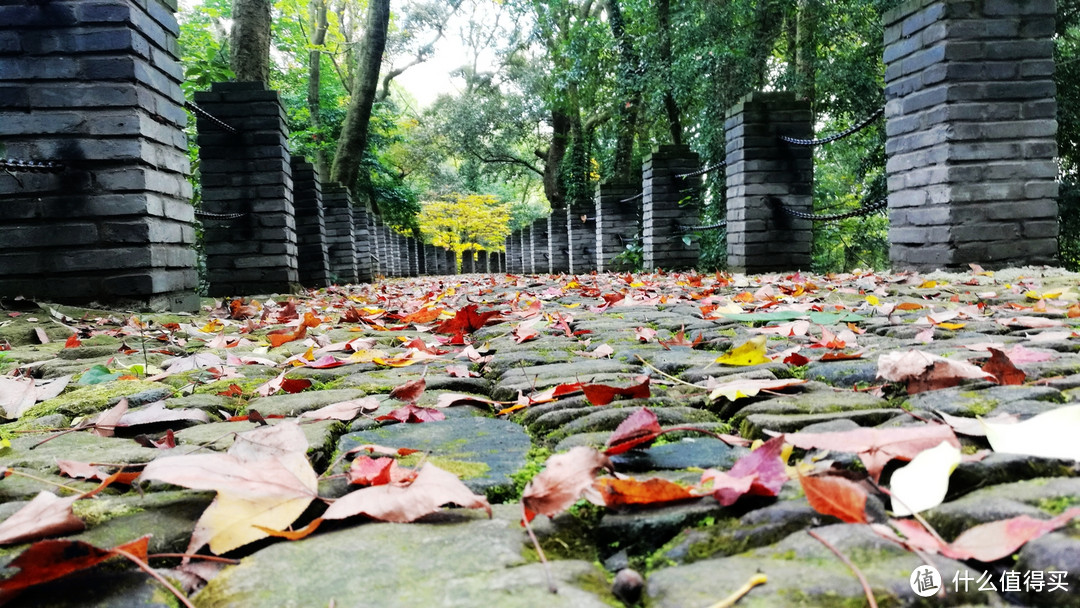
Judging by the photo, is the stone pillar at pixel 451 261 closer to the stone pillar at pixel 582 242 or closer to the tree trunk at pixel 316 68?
the tree trunk at pixel 316 68

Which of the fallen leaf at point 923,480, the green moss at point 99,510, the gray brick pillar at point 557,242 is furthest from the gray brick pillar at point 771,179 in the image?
the gray brick pillar at point 557,242

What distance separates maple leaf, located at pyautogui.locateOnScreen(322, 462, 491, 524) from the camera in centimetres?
92

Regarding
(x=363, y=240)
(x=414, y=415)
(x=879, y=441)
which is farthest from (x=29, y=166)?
(x=363, y=240)

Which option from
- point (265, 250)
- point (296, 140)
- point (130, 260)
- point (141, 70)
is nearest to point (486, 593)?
point (130, 260)

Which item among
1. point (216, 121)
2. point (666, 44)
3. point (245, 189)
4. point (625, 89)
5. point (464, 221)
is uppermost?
point (666, 44)

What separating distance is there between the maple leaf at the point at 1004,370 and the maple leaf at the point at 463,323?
231 centimetres

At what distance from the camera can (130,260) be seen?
14.2ft

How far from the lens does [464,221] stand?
43281mm

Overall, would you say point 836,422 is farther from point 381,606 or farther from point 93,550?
point 93,550

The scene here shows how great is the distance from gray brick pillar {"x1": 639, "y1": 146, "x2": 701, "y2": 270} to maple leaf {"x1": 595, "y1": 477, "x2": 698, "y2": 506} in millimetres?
10190

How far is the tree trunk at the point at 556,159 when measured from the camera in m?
26.2

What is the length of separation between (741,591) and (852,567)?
0.11 m

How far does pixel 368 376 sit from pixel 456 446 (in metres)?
0.98

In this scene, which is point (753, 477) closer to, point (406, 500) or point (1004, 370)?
point (406, 500)
